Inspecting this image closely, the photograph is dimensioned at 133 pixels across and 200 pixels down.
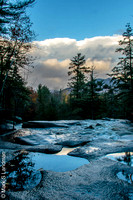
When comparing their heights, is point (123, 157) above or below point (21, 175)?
below

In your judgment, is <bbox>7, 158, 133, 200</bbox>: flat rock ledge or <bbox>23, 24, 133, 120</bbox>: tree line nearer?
<bbox>7, 158, 133, 200</bbox>: flat rock ledge

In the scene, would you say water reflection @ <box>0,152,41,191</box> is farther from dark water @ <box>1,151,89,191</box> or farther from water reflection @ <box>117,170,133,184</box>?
water reflection @ <box>117,170,133,184</box>

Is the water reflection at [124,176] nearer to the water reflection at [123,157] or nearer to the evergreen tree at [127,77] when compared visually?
the water reflection at [123,157]

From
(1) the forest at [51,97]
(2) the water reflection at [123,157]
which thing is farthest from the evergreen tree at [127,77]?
(2) the water reflection at [123,157]

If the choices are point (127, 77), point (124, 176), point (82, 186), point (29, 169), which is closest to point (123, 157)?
point (124, 176)

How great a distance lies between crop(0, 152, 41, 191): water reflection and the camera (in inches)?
66.6

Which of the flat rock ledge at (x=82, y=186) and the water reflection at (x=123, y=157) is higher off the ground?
the flat rock ledge at (x=82, y=186)

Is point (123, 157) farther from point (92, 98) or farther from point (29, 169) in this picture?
point (92, 98)

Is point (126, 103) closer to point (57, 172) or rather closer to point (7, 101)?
point (7, 101)

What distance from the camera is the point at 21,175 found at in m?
1.98

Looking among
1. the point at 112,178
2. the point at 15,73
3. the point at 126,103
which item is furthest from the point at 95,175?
the point at 126,103

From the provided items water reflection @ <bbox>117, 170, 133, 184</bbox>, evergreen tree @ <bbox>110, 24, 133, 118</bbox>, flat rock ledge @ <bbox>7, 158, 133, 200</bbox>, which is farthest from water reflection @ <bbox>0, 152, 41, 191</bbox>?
evergreen tree @ <bbox>110, 24, 133, 118</bbox>

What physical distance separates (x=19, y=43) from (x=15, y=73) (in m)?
2.92

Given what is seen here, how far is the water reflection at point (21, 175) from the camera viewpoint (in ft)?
5.55
